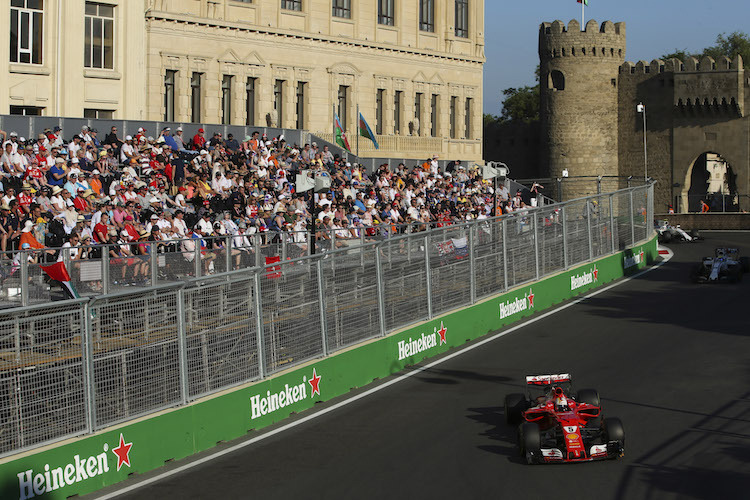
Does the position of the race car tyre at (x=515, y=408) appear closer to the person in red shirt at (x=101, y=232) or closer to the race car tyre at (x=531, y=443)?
the race car tyre at (x=531, y=443)

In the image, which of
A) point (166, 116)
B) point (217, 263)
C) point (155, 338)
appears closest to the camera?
point (155, 338)

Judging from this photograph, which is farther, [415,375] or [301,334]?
[415,375]

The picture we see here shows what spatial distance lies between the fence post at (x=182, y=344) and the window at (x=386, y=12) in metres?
39.9

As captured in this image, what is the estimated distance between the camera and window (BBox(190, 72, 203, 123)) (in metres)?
44.2

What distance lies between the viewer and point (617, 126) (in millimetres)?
79562

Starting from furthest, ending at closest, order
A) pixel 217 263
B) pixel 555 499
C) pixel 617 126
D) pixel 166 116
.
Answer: pixel 617 126 < pixel 166 116 < pixel 217 263 < pixel 555 499

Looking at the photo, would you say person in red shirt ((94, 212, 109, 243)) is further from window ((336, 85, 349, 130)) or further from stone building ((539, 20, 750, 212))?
stone building ((539, 20, 750, 212))

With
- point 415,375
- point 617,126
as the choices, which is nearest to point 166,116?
point 415,375

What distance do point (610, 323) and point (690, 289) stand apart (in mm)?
6467

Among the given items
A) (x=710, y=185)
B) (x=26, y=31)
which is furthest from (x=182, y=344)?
(x=710, y=185)

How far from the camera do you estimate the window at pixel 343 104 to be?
50.3 metres

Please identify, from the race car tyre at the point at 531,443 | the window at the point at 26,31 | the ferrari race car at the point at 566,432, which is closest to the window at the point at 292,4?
the window at the point at 26,31

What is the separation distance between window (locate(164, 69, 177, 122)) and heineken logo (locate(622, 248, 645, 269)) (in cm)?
1894

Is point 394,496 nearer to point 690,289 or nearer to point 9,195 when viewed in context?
point 9,195
